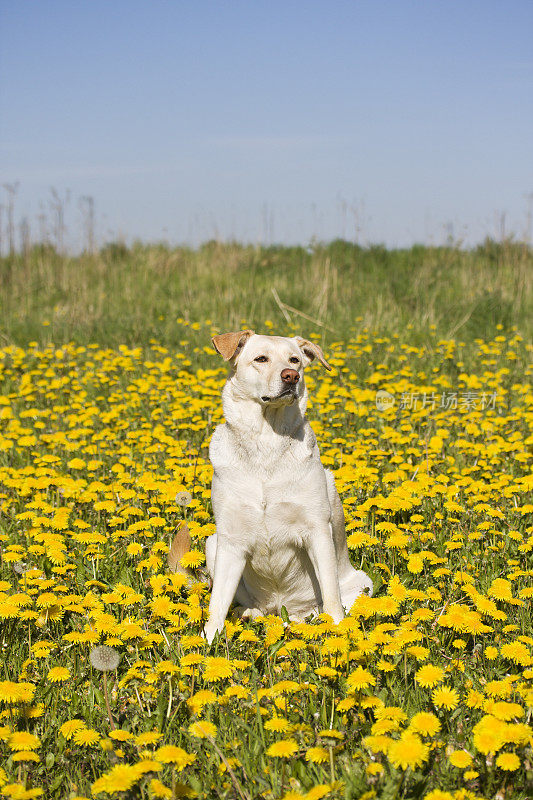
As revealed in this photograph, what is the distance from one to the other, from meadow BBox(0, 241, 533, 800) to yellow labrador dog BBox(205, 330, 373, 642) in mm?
198

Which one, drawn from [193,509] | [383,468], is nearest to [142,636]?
[193,509]

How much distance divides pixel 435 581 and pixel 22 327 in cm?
737

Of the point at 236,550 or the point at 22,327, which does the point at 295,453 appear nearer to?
the point at 236,550

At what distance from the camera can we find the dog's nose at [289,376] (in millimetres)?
3160

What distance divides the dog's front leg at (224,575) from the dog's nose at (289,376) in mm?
711

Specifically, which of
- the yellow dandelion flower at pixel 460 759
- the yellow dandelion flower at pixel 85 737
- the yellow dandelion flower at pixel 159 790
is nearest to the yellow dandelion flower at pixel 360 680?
the yellow dandelion flower at pixel 460 759

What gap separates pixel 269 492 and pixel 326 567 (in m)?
0.39

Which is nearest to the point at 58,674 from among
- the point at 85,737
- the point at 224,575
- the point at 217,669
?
the point at 85,737

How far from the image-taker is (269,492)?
316cm

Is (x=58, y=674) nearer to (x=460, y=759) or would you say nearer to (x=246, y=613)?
(x=246, y=613)

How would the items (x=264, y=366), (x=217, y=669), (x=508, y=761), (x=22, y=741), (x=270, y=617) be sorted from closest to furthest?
1. (x=508, y=761)
2. (x=22, y=741)
3. (x=217, y=669)
4. (x=270, y=617)
5. (x=264, y=366)

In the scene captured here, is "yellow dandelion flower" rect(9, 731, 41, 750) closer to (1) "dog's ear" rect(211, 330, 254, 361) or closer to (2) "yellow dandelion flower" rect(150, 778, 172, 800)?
(2) "yellow dandelion flower" rect(150, 778, 172, 800)

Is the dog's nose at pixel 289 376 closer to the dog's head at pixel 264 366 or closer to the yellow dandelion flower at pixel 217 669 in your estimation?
the dog's head at pixel 264 366

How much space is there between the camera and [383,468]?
17.0ft
